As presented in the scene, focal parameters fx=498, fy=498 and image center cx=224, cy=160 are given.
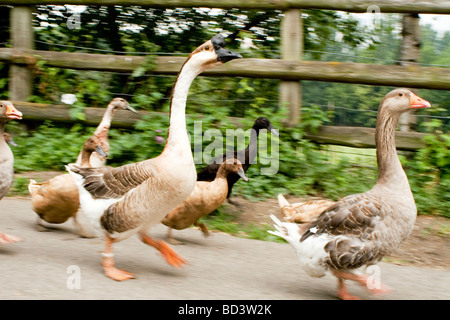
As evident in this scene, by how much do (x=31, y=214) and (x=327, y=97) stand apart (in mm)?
4514

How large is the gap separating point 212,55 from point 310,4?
12.9 feet

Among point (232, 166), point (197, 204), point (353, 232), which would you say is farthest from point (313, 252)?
point (232, 166)

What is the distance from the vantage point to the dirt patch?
16.1 ft

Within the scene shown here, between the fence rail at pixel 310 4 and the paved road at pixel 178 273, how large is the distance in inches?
145

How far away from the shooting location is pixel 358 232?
337 cm

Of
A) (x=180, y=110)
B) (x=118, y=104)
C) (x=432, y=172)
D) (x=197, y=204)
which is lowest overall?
(x=432, y=172)

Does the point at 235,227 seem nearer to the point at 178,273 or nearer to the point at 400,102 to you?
the point at 178,273

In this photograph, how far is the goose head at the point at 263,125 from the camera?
6781 mm

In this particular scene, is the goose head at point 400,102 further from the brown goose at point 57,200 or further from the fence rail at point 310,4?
the fence rail at point 310,4

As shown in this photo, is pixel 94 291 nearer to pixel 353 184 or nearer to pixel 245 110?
pixel 353 184

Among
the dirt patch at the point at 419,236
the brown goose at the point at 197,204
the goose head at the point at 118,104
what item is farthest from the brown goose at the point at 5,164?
the dirt patch at the point at 419,236

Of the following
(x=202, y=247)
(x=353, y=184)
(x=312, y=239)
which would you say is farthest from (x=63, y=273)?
(x=353, y=184)

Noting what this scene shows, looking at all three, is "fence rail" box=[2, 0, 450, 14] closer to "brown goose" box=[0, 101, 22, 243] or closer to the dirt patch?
the dirt patch

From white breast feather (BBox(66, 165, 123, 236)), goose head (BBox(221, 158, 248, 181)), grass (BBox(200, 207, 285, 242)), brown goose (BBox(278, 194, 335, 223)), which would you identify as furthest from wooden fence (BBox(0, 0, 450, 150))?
white breast feather (BBox(66, 165, 123, 236))
